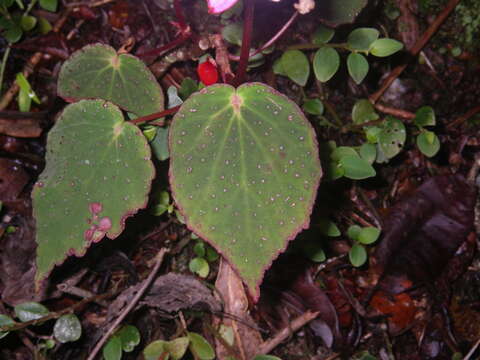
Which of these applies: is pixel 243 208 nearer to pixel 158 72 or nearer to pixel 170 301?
pixel 170 301

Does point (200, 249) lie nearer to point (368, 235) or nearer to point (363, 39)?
point (368, 235)

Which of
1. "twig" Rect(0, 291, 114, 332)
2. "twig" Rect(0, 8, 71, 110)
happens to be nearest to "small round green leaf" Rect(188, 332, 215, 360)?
"twig" Rect(0, 291, 114, 332)

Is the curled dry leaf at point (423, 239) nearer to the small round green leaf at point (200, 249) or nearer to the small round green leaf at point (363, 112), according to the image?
the small round green leaf at point (363, 112)

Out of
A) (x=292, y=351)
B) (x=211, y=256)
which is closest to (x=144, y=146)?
(x=211, y=256)

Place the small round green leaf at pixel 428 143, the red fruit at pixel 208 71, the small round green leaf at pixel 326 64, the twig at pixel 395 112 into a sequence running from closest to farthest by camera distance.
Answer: the red fruit at pixel 208 71
the small round green leaf at pixel 326 64
the small round green leaf at pixel 428 143
the twig at pixel 395 112

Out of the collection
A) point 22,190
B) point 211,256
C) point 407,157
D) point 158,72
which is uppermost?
point 407,157

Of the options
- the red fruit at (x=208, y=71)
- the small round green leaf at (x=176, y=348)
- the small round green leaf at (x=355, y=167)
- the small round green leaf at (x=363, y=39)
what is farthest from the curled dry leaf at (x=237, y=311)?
the small round green leaf at (x=363, y=39)

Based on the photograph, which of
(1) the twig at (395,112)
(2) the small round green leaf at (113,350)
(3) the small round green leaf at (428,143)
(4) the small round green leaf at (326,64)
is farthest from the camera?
(1) the twig at (395,112)

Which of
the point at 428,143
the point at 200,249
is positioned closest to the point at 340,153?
the point at 428,143
